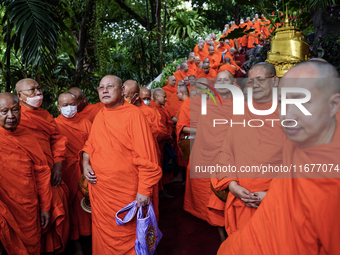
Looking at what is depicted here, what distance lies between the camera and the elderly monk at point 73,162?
10.4 feet

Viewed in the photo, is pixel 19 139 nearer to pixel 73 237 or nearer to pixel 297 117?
pixel 73 237

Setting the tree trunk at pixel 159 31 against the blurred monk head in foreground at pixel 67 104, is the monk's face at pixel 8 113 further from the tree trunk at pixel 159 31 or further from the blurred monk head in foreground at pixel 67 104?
the tree trunk at pixel 159 31

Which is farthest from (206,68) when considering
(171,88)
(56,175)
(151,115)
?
(56,175)

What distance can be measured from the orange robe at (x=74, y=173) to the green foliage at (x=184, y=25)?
549 inches

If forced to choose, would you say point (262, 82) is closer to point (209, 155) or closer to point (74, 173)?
point (209, 155)

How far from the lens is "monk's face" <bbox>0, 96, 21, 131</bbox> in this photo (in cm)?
226

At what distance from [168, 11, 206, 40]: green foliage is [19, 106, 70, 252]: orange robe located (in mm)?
14462

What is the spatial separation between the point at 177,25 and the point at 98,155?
1531 cm

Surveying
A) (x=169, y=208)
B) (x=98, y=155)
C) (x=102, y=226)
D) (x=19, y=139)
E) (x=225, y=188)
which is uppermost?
(x=19, y=139)

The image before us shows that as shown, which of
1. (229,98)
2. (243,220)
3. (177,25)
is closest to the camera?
(243,220)

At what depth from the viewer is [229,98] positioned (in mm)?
3021

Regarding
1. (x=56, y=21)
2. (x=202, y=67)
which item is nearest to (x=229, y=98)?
(x=56, y=21)

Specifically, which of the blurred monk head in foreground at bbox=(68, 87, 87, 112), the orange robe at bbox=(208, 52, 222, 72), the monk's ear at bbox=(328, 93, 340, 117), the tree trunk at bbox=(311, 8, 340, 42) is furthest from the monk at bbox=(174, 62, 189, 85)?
the monk's ear at bbox=(328, 93, 340, 117)

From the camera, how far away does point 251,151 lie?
6.40 feet
